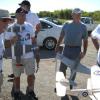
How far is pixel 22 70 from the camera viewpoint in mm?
7523

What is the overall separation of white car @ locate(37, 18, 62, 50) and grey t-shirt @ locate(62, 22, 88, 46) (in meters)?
8.75

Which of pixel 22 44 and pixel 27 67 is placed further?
pixel 27 67

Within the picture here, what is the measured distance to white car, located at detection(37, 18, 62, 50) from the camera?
656 inches

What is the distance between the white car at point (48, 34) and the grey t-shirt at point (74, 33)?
8.75 m

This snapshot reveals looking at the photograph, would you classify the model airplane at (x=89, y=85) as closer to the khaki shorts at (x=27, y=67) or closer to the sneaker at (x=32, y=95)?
the khaki shorts at (x=27, y=67)

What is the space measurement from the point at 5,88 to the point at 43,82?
3.91 feet

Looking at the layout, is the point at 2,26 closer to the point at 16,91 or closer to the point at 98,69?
the point at 98,69

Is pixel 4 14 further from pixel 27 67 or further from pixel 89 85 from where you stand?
pixel 27 67

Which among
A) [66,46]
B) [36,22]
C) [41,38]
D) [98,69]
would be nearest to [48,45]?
[41,38]

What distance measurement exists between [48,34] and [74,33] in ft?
29.3

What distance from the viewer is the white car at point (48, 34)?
16672mm

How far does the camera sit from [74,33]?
787 centimetres

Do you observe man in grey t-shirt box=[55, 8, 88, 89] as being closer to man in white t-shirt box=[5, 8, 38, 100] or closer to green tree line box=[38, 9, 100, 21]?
man in white t-shirt box=[5, 8, 38, 100]

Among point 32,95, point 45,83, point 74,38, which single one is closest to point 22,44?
point 32,95
